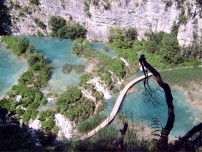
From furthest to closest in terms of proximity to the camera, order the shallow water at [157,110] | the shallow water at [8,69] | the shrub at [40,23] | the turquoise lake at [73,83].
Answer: the shrub at [40,23]
the shallow water at [8,69]
the turquoise lake at [73,83]
the shallow water at [157,110]

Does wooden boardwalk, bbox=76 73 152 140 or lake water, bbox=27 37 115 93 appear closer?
wooden boardwalk, bbox=76 73 152 140

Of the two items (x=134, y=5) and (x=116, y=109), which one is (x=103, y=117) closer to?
(x=116, y=109)

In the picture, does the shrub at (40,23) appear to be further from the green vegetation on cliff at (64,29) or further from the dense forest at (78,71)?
the green vegetation on cliff at (64,29)

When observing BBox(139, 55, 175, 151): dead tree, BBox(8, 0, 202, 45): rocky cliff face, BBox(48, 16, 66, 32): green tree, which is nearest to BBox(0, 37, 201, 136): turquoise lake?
BBox(48, 16, 66, 32): green tree

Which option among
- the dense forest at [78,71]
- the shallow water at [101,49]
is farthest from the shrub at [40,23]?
the shallow water at [101,49]

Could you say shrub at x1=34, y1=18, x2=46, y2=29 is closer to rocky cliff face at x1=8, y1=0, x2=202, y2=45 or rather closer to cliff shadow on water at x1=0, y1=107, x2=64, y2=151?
rocky cliff face at x1=8, y1=0, x2=202, y2=45

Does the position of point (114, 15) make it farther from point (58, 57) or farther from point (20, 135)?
point (20, 135)

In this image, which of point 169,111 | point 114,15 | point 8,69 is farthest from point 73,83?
point 169,111
